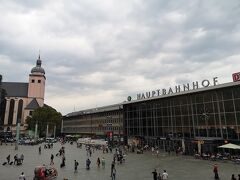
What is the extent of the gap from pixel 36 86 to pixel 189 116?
13137 centimetres

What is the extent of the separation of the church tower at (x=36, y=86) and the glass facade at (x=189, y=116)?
105 m

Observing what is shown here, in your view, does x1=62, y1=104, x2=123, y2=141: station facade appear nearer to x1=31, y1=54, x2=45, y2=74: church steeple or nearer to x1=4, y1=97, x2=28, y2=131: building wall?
x1=4, y1=97, x2=28, y2=131: building wall

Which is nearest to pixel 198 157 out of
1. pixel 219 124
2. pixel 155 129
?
pixel 219 124

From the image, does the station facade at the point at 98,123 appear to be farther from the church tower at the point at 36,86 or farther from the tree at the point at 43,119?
the church tower at the point at 36,86

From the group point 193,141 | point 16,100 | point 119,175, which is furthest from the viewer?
point 16,100

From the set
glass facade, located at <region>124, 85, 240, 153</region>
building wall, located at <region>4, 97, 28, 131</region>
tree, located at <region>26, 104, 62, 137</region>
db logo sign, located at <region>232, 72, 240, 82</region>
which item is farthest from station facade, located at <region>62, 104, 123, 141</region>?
db logo sign, located at <region>232, 72, 240, 82</region>

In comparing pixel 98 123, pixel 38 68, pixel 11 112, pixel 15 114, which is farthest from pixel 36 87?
pixel 98 123

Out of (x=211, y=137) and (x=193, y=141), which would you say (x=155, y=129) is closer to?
(x=193, y=141)

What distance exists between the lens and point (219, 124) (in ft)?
168

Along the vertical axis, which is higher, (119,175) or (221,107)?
(221,107)

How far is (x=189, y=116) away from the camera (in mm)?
58469

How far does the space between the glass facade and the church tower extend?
10473 centimetres

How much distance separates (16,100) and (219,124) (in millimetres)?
142455

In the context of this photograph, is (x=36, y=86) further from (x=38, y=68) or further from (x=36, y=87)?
(x=38, y=68)
